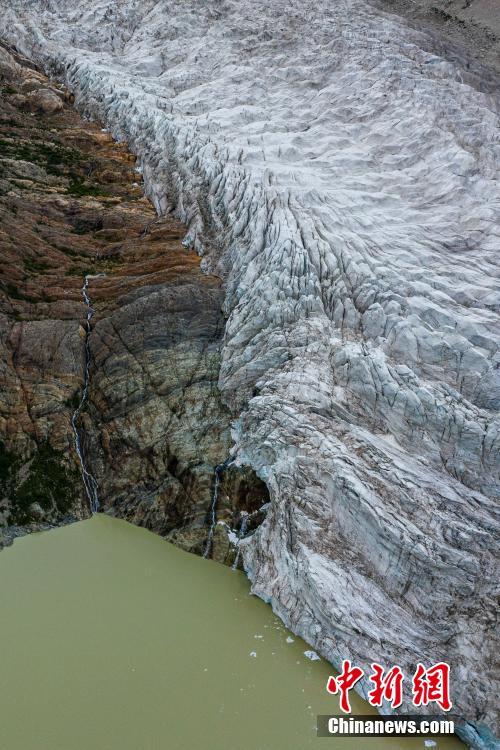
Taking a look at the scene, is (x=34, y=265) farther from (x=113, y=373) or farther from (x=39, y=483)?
(x=39, y=483)

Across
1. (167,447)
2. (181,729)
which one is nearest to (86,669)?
(181,729)

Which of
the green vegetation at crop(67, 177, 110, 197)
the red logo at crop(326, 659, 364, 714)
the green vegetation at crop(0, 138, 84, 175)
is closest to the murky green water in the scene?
the red logo at crop(326, 659, 364, 714)

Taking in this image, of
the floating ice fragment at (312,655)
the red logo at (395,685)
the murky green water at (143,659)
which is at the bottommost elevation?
the murky green water at (143,659)

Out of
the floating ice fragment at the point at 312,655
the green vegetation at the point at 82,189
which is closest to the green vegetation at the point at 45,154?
the green vegetation at the point at 82,189

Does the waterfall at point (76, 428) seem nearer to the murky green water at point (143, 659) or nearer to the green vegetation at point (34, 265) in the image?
the murky green water at point (143, 659)

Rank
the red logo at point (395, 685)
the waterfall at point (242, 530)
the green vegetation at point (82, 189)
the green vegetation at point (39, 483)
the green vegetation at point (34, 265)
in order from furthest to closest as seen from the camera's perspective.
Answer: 1. the green vegetation at point (82, 189)
2. the green vegetation at point (34, 265)
3. the green vegetation at point (39, 483)
4. the waterfall at point (242, 530)
5. the red logo at point (395, 685)

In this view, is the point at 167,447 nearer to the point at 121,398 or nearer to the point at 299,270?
the point at 121,398
